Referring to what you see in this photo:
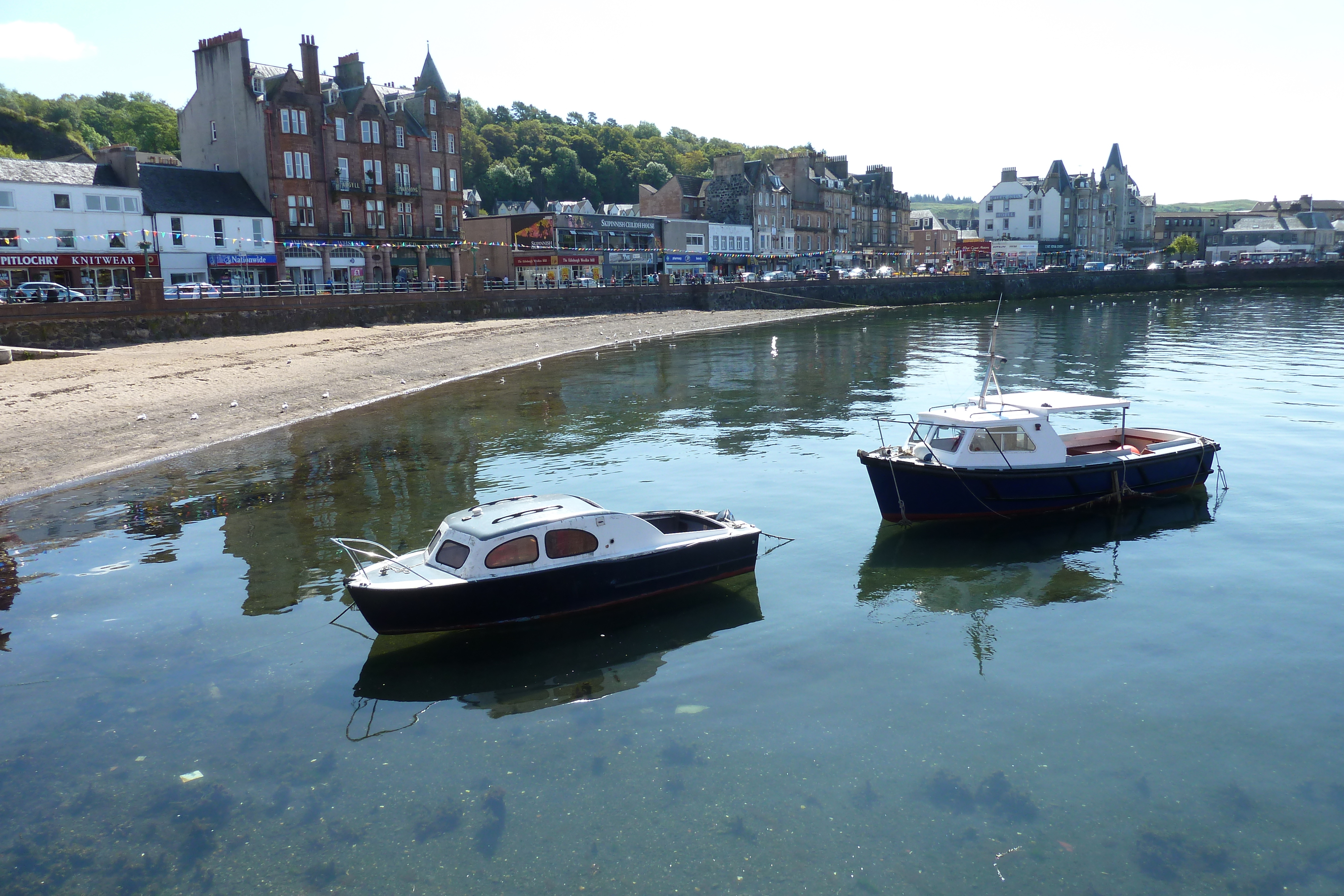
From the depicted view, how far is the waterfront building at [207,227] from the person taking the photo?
194 feet

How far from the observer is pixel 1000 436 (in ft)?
69.1

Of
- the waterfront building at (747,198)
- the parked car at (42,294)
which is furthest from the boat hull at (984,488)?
the waterfront building at (747,198)

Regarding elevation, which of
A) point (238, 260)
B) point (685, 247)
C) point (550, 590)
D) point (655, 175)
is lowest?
point (550, 590)

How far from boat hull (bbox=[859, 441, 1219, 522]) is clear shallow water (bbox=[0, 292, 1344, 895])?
617 mm

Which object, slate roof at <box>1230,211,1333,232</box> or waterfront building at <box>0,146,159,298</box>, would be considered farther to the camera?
slate roof at <box>1230,211,1333,232</box>

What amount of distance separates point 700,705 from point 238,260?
59823 mm

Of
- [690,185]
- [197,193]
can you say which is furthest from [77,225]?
[690,185]

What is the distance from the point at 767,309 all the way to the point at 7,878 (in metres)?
80.5

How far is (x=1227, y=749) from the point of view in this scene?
11.6 meters

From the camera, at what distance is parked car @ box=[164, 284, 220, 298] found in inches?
2035

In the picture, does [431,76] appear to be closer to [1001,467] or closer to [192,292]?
[192,292]

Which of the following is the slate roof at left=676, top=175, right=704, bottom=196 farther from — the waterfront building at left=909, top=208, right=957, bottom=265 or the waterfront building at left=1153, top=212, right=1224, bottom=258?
the waterfront building at left=1153, top=212, right=1224, bottom=258

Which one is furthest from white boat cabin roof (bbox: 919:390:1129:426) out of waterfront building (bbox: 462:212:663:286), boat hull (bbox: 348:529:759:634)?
waterfront building (bbox: 462:212:663:286)

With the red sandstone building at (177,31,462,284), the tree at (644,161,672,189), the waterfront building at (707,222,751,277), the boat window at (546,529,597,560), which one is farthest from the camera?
the tree at (644,161,672,189)
